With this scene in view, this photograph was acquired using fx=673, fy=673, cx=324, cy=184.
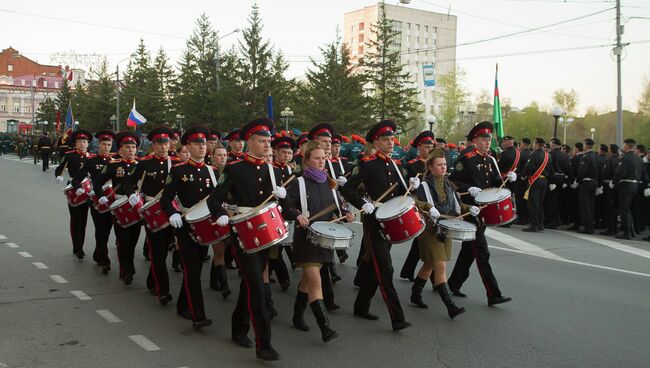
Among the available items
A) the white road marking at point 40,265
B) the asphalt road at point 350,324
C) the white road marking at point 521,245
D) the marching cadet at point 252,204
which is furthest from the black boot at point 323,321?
the white road marking at point 521,245

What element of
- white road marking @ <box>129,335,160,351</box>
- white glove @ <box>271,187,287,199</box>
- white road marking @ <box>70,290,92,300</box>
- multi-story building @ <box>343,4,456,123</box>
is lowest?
white road marking @ <box>129,335,160,351</box>

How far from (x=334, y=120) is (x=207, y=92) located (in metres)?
13.2

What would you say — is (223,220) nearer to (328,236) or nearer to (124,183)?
(328,236)

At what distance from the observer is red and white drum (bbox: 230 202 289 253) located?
586 centimetres

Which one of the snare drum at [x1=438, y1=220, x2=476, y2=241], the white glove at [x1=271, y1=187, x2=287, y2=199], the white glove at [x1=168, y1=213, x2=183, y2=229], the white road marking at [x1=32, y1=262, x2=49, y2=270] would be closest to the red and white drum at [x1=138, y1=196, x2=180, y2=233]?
the white glove at [x1=168, y1=213, x2=183, y2=229]

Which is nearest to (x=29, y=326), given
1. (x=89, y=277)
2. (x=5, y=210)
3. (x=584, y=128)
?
(x=89, y=277)

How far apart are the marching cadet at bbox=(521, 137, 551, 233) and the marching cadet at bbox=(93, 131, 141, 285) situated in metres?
9.81

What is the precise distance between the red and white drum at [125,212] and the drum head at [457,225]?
4.14 meters

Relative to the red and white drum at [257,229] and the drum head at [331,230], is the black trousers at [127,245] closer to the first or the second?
the drum head at [331,230]

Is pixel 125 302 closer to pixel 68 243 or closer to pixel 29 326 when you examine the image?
pixel 29 326

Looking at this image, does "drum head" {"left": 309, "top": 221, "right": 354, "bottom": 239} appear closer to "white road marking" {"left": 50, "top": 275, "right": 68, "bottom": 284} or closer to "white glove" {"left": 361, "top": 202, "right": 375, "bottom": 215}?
"white glove" {"left": 361, "top": 202, "right": 375, "bottom": 215}

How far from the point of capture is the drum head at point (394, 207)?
22.3 ft

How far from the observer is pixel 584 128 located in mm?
73750

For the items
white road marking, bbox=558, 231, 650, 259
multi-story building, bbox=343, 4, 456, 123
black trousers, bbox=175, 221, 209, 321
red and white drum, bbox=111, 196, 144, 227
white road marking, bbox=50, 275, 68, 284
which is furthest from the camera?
multi-story building, bbox=343, 4, 456, 123
